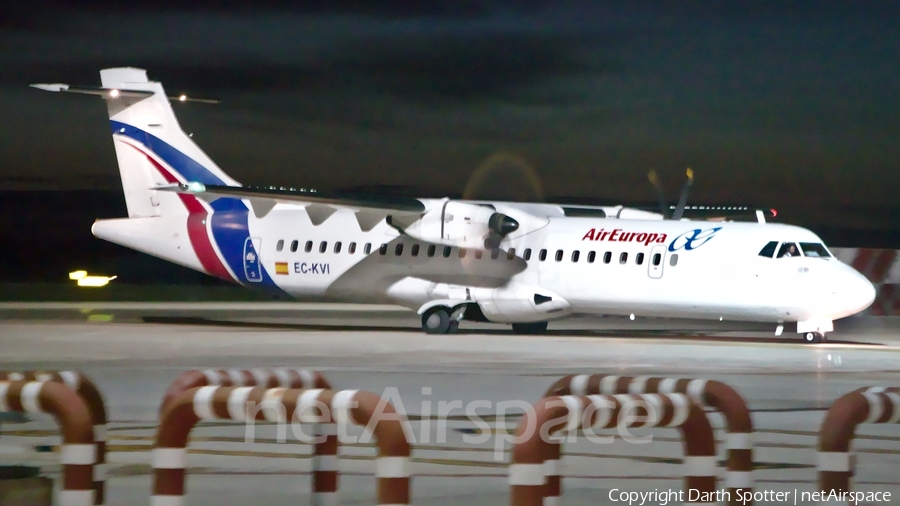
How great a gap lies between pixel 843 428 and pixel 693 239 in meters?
15.8

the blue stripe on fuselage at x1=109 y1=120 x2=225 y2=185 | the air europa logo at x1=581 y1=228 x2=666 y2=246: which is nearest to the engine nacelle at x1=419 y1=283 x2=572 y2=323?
the air europa logo at x1=581 y1=228 x2=666 y2=246

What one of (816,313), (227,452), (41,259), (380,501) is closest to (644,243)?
(816,313)

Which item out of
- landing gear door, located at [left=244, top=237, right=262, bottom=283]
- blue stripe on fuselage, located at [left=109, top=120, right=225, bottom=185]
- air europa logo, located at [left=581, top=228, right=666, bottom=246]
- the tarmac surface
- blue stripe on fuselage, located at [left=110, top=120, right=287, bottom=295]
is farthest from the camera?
blue stripe on fuselage, located at [left=109, top=120, right=225, bottom=185]

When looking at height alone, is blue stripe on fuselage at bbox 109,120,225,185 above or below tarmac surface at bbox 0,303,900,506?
above

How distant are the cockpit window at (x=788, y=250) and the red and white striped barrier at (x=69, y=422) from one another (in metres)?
16.4

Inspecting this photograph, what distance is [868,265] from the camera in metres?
28.4

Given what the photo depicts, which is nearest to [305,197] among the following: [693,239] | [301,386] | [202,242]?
[202,242]

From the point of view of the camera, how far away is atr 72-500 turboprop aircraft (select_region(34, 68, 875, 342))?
20500 millimetres

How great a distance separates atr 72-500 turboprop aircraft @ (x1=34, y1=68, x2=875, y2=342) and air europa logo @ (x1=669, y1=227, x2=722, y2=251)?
0.02 meters

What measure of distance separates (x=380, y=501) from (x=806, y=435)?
227 inches

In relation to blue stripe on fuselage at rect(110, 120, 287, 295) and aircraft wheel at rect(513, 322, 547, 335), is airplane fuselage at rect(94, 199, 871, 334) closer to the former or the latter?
blue stripe on fuselage at rect(110, 120, 287, 295)

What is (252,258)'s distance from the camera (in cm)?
2517

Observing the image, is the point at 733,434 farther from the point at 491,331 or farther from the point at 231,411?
the point at 491,331

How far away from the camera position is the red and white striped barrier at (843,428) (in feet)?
18.5
